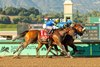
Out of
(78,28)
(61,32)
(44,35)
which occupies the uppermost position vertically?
(78,28)

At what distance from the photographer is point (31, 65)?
1730cm

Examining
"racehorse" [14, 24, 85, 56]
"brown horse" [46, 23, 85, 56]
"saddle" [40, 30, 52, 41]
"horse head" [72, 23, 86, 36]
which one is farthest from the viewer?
"horse head" [72, 23, 86, 36]

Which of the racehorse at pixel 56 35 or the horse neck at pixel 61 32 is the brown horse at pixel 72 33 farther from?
the horse neck at pixel 61 32

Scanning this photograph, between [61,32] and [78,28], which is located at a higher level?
[78,28]

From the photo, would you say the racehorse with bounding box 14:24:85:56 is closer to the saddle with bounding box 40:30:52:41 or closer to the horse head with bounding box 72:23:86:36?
the horse head with bounding box 72:23:86:36

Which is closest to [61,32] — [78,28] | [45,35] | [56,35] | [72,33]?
[56,35]

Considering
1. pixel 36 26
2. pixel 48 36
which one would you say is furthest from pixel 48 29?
pixel 36 26

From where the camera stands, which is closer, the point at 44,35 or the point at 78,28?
the point at 44,35

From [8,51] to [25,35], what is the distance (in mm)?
2326

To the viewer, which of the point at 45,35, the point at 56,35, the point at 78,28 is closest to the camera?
the point at 56,35

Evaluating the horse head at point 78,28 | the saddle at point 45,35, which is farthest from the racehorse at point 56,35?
the saddle at point 45,35

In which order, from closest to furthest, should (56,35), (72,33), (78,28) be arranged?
(56,35) → (72,33) → (78,28)

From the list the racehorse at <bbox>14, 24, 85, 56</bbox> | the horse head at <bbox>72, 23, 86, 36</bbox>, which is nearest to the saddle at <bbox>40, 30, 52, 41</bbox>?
the racehorse at <bbox>14, 24, 85, 56</bbox>

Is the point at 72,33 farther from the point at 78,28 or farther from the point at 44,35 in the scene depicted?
the point at 44,35
